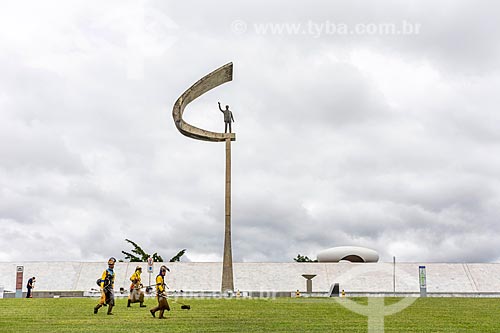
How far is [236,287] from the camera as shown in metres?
42.6

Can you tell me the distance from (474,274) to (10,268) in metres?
31.8

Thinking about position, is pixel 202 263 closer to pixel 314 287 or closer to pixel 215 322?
pixel 314 287

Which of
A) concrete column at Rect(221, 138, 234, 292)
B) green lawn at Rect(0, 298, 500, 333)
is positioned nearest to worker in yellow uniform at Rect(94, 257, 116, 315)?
green lawn at Rect(0, 298, 500, 333)

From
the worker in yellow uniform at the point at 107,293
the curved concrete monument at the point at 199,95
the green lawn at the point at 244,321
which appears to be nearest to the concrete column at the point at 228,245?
the curved concrete monument at the point at 199,95

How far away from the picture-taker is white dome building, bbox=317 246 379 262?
47062mm

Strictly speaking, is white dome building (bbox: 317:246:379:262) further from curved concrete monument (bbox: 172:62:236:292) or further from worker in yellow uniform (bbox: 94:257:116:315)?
worker in yellow uniform (bbox: 94:257:116:315)

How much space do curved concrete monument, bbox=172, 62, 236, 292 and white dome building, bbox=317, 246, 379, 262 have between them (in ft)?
47.2

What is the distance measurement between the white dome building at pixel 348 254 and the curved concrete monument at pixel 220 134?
14.4m

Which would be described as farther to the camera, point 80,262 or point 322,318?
point 80,262

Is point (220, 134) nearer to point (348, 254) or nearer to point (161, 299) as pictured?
point (348, 254)

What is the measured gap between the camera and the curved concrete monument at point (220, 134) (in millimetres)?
34062

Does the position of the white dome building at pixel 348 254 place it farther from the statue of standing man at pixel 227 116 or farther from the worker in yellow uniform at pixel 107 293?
the worker in yellow uniform at pixel 107 293

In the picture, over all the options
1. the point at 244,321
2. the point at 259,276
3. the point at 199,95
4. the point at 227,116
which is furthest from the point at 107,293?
the point at 259,276

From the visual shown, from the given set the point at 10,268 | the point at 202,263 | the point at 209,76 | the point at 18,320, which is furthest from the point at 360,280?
the point at 18,320
